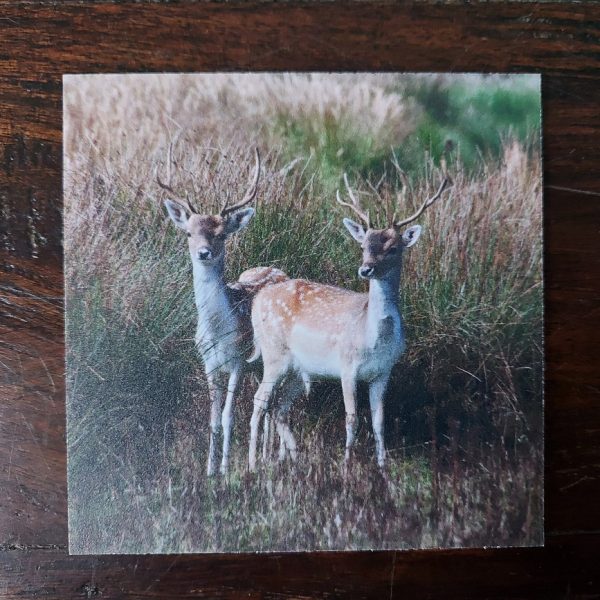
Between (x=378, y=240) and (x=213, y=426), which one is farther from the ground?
(x=378, y=240)

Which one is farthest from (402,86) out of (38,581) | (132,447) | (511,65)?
(38,581)

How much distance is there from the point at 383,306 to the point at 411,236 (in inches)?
6.2

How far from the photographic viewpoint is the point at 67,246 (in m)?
1.39

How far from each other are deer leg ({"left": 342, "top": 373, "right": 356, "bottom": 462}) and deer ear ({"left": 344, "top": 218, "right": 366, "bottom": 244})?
28cm

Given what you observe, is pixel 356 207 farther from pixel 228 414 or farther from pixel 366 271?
pixel 228 414

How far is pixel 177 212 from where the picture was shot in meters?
1.40

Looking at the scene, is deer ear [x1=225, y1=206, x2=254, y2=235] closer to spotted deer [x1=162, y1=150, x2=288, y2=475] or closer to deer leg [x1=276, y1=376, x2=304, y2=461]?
spotted deer [x1=162, y1=150, x2=288, y2=475]

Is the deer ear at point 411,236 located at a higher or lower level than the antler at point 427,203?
lower

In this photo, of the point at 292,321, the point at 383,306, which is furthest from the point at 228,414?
the point at 383,306

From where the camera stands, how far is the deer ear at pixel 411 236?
4.60 ft

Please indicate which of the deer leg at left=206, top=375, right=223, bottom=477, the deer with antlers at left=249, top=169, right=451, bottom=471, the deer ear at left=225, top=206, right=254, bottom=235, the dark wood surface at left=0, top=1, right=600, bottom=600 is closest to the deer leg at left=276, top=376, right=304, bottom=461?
the deer with antlers at left=249, top=169, right=451, bottom=471

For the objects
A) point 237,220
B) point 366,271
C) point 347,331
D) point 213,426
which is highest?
point 237,220

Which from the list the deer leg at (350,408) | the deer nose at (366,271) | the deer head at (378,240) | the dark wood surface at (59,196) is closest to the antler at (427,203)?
the deer head at (378,240)

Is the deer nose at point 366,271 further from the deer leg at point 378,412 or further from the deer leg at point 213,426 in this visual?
the deer leg at point 213,426
